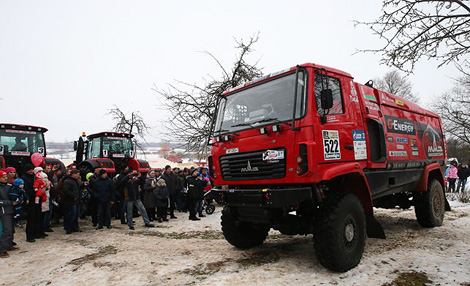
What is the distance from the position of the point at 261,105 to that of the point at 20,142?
32.4 feet

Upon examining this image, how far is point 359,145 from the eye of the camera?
5.35m

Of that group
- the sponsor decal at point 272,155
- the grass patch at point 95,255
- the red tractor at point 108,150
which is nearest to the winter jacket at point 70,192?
the grass patch at point 95,255

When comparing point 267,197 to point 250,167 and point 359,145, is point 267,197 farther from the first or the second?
point 359,145

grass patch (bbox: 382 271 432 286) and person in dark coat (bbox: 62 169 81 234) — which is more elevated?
person in dark coat (bbox: 62 169 81 234)

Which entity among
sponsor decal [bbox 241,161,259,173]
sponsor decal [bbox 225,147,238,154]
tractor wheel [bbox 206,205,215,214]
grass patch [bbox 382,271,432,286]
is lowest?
A: tractor wheel [bbox 206,205,215,214]

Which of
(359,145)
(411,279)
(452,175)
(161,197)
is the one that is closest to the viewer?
(411,279)

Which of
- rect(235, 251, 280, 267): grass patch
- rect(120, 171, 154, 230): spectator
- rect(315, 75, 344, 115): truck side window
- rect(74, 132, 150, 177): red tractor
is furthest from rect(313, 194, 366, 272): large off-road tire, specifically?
rect(74, 132, 150, 177): red tractor

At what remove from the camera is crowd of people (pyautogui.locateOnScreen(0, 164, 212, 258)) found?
22.3ft

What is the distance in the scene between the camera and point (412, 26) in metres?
5.36

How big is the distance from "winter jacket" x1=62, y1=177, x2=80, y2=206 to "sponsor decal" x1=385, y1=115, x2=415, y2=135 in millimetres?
8168

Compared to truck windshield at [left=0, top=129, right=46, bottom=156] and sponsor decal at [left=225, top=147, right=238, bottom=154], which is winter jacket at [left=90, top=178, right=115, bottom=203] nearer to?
truck windshield at [left=0, top=129, right=46, bottom=156]

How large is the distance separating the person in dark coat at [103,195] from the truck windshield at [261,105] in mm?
5011

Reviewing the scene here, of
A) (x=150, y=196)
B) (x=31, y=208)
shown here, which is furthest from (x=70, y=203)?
(x=150, y=196)

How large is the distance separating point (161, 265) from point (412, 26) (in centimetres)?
596
